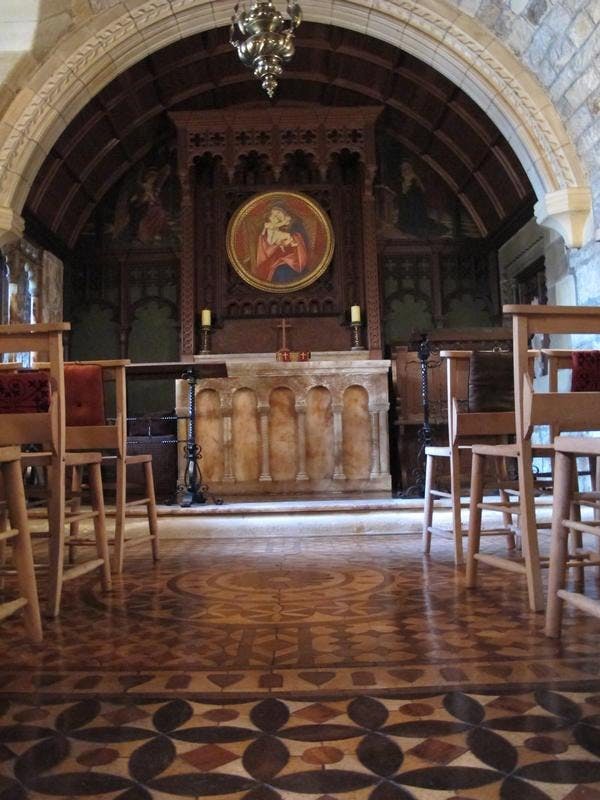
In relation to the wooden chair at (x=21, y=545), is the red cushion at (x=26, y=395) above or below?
above

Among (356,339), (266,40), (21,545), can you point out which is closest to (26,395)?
(21,545)

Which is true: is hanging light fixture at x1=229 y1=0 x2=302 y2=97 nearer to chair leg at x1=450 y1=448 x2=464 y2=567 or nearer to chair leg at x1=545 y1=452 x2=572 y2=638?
chair leg at x1=450 y1=448 x2=464 y2=567

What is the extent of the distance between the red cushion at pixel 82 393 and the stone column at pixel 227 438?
9.80ft

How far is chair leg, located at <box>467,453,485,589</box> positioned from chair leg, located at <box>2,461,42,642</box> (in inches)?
56.3

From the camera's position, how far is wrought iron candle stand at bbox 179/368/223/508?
204 inches

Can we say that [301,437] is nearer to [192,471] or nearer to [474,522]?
[192,471]

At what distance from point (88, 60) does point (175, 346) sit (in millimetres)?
3294

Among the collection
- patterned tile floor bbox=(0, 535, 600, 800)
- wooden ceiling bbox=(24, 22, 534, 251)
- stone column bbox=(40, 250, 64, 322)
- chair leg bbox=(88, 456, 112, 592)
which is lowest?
patterned tile floor bbox=(0, 535, 600, 800)

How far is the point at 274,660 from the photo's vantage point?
1.60m

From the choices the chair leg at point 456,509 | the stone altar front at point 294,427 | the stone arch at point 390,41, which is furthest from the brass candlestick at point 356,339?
the chair leg at point 456,509

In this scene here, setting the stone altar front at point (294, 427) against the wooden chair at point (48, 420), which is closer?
the wooden chair at point (48, 420)

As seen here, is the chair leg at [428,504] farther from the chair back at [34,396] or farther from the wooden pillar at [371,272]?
the wooden pillar at [371,272]

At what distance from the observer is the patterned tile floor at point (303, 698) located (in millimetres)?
1018

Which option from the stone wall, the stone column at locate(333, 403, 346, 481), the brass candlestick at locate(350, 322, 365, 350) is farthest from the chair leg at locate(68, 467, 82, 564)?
the brass candlestick at locate(350, 322, 365, 350)
